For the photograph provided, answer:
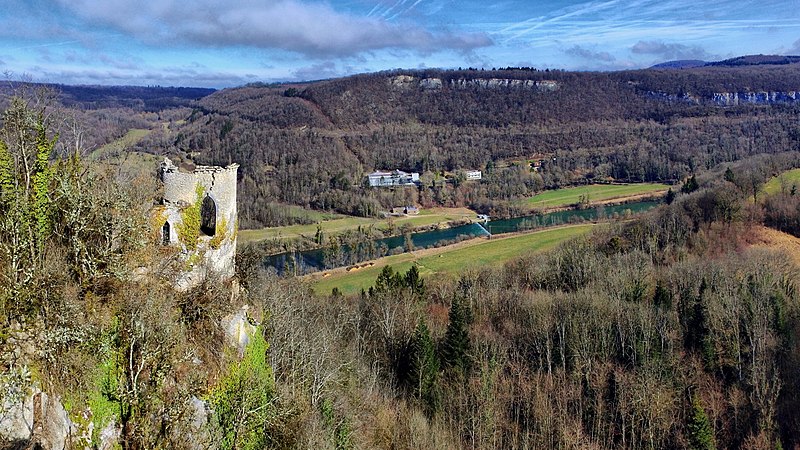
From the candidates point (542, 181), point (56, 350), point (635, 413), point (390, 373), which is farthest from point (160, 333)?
point (542, 181)

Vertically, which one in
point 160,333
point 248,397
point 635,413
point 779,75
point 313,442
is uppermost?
point 779,75

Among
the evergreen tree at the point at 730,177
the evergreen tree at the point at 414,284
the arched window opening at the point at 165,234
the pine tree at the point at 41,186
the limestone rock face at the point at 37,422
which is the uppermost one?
the pine tree at the point at 41,186

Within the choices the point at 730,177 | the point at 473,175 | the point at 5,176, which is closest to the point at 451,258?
Result: the point at 730,177

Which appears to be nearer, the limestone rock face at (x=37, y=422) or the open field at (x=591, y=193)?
the limestone rock face at (x=37, y=422)

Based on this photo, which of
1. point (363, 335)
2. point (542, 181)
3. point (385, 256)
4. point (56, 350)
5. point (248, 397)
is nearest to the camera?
point (56, 350)

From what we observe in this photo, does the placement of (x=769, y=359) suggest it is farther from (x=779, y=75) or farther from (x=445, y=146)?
(x=779, y=75)

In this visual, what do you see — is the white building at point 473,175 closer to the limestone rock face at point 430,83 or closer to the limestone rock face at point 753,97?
the limestone rock face at point 430,83

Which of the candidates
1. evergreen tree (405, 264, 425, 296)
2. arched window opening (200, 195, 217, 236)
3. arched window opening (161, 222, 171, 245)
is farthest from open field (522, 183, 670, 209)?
arched window opening (161, 222, 171, 245)

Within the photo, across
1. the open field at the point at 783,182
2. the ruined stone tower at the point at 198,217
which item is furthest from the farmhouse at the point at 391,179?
the ruined stone tower at the point at 198,217

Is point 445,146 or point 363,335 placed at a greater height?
point 445,146
